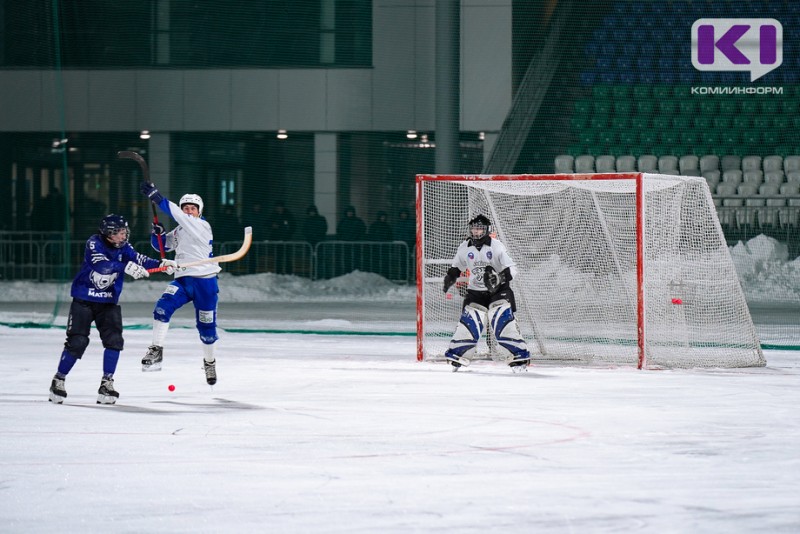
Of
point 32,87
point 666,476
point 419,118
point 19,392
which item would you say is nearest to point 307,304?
point 419,118

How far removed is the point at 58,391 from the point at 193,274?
4.20 ft

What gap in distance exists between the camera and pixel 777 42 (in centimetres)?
1848

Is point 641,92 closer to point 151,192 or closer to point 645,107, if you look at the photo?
point 645,107

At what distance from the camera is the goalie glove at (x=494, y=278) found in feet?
30.8

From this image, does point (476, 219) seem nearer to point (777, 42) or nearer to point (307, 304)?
point (307, 304)

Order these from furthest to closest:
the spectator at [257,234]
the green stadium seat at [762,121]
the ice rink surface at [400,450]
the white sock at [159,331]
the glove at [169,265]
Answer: the spectator at [257,234]
the green stadium seat at [762,121]
the white sock at [159,331]
the glove at [169,265]
the ice rink surface at [400,450]

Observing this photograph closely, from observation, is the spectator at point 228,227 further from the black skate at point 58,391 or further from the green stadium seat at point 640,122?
the black skate at point 58,391

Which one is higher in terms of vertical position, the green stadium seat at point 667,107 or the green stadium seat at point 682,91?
the green stadium seat at point 682,91

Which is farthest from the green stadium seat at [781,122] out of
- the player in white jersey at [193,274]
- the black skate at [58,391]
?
the black skate at [58,391]

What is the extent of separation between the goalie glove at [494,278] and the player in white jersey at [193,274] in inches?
81.4

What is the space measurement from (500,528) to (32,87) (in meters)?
19.2

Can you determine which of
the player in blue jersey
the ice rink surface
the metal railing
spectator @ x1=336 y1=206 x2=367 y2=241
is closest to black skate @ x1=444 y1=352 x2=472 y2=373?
the ice rink surface

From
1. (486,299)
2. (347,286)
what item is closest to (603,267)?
(486,299)

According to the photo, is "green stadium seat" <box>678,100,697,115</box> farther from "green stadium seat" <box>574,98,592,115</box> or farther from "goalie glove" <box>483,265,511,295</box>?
"goalie glove" <box>483,265,511,295</box>
